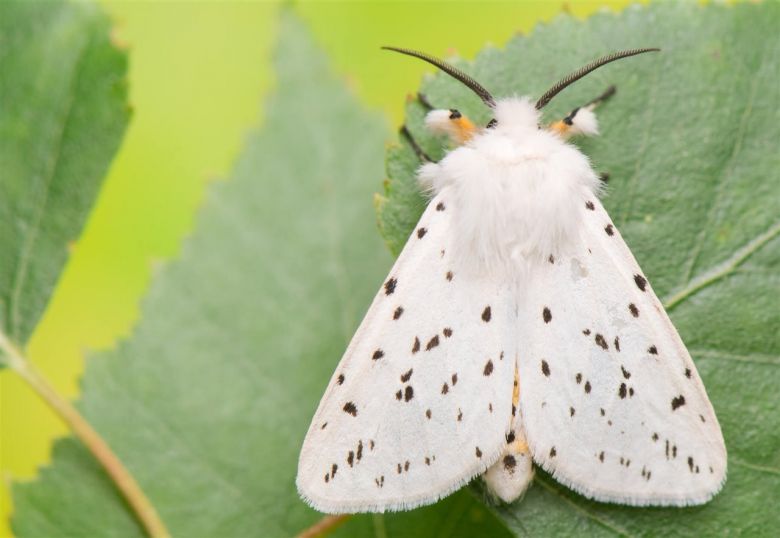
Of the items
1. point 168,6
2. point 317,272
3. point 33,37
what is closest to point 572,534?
point 317,272

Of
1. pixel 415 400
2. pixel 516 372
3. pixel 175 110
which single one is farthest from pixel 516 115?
pixel 175 110

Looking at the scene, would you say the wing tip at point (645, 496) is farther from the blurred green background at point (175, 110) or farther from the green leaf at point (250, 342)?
the blurred green background at point (175, 110)

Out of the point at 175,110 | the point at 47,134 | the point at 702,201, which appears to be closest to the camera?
the point at 702,201

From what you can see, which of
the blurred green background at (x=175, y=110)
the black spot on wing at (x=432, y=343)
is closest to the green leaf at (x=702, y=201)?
the black spot on wing at (x=432, y=343)

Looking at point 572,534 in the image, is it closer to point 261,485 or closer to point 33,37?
point 261,485

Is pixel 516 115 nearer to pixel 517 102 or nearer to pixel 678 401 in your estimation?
pixel 517 102

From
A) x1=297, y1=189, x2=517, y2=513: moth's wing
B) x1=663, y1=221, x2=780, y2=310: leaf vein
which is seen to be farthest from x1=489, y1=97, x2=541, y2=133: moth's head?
x1=663, y1=221, x2=780, y2=310: leaf vein

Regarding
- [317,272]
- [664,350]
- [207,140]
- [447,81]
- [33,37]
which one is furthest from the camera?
[207,140]
